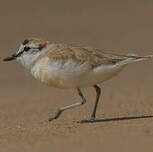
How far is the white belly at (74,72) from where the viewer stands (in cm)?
920

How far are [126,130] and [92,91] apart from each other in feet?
31.2

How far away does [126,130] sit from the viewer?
25.4ft

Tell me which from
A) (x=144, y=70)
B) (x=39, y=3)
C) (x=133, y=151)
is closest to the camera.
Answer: (x=133, y=151)

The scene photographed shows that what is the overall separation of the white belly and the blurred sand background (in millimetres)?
803

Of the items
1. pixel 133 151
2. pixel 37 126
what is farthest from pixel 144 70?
pixel 133 151

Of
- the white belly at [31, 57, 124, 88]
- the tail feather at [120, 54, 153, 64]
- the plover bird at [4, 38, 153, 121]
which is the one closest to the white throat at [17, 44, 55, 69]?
the plover bird at [4, 38, 153, 121]

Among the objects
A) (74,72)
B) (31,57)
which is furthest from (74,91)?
(74,72)

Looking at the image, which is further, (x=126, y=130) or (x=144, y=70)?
(x=144, y=70)

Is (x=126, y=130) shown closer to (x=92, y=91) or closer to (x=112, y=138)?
(x=112, y=138)

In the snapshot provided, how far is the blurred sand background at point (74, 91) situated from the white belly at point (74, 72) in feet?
2.63

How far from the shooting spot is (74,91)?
17.7 metres

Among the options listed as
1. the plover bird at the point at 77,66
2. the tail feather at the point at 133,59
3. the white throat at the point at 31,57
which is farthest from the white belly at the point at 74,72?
the white throat at the point at 31,57

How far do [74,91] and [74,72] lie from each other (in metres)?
8.50

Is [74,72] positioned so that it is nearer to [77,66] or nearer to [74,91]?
[77,66]
